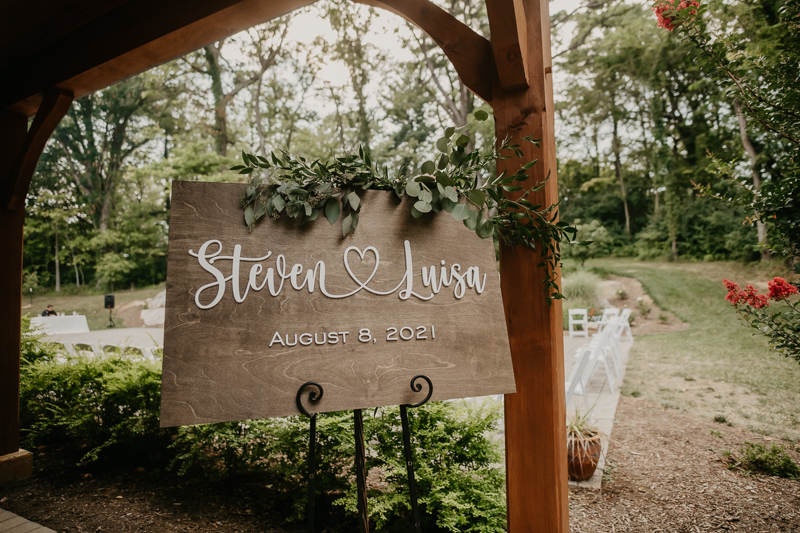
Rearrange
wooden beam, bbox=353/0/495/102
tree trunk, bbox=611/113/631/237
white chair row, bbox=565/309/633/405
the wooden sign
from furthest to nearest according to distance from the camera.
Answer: tree trunk, bbox=611/113/631/237 → white chair row, bbox=565/309/633/405 → wooden beam, bbox=353/0/495/102 → the wooden sign

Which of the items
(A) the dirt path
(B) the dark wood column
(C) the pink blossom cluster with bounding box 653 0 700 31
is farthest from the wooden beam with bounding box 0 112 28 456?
(C) the pink blossom cluster with bounding box 653 0 700 31

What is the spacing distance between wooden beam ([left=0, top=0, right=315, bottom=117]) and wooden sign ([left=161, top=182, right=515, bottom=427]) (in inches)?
50.5

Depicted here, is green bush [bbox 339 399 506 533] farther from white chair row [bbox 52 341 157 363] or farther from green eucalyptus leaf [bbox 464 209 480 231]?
white chair row [bbox 52 341 157 363]

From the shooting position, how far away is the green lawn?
13.5 ft

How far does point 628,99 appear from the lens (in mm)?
13516

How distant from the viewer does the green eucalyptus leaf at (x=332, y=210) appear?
119 cm

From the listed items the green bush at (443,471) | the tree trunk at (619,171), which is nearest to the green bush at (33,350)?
the green bush at (443,471)

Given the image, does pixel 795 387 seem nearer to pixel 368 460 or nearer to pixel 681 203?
pixel 368 460

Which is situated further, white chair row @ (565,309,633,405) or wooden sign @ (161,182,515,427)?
white chair row @ (565,309,633,405)

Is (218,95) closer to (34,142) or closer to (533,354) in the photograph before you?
(34,142)

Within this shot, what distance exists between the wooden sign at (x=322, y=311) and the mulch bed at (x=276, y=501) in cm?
148

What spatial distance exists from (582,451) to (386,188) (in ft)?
8.12

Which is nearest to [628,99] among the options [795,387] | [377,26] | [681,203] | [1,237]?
[681,203]

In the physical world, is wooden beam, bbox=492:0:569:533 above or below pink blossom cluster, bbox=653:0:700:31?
below
